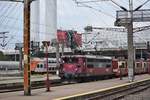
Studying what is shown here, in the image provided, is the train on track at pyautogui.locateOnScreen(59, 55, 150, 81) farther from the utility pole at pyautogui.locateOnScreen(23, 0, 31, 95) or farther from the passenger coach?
the utility pole at pyautogui.locateOnScreen(23, 0, 31, 95)

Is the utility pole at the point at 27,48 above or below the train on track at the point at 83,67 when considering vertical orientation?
above

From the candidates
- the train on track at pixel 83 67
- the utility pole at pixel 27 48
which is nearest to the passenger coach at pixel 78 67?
the train on track at pixel 83 67

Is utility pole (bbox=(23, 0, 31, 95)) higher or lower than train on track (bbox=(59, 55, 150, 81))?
higher

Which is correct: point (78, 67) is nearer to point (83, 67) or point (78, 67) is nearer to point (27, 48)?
point (83, 67)

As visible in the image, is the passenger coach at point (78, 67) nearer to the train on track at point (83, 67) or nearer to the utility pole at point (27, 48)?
the train on track at point (83, 67)

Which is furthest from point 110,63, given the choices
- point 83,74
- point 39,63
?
point 39,63

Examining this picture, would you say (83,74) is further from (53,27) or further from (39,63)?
(53,27)

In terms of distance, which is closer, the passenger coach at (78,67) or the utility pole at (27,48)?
the utility pole at (27,48)

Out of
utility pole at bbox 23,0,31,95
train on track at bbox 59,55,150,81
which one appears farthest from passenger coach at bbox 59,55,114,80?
utility pole at bbox 23,0,31,95

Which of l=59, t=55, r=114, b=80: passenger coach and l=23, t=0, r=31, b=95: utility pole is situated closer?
l=23, t=0, r=31, b=95: utility pole

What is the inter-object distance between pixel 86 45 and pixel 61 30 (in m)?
8.42

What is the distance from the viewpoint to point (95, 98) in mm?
24781

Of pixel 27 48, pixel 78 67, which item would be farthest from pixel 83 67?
pixel 27 48

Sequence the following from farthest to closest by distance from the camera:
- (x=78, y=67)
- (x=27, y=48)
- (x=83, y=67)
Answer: (x=83, y=67) → (x=78, y=67) → (x=27, y=48)
